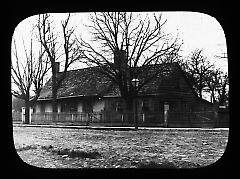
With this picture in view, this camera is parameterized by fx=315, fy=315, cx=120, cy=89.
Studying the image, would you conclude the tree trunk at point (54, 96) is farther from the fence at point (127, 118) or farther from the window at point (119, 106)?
the window at point (119, 106)

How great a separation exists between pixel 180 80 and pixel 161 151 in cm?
71

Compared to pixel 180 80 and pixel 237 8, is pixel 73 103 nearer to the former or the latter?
pixel 180 80

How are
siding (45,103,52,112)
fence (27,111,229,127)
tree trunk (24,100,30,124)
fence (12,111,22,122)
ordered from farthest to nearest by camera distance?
fence (27,111,229,127)
siding (45,103,52,112)
tree trunk (24,100,30,124)
fence (12,111,22,122)

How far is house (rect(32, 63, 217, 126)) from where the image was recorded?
2.88 m

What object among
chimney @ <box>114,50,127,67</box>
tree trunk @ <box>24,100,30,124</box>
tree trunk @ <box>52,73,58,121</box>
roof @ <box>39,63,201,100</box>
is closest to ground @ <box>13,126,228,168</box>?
tree trunk @ <box>24,100,30,124</box>

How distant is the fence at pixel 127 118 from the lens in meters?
2.90

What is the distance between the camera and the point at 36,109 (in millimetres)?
2883

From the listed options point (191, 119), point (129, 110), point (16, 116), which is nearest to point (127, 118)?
point (129, 110)

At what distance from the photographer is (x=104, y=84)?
3.02 meters

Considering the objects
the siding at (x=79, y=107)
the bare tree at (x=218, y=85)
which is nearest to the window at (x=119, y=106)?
the siding at (x=79, y=107)

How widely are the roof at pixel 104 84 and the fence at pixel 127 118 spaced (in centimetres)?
19

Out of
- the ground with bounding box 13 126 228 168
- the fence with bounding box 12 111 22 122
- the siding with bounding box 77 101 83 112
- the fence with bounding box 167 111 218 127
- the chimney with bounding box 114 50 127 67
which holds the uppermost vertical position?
the chimney with bounding box 114 50 127 67

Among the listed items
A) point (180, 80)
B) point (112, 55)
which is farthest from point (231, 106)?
point (112, 55)

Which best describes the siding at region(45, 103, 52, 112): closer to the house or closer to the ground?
the house
